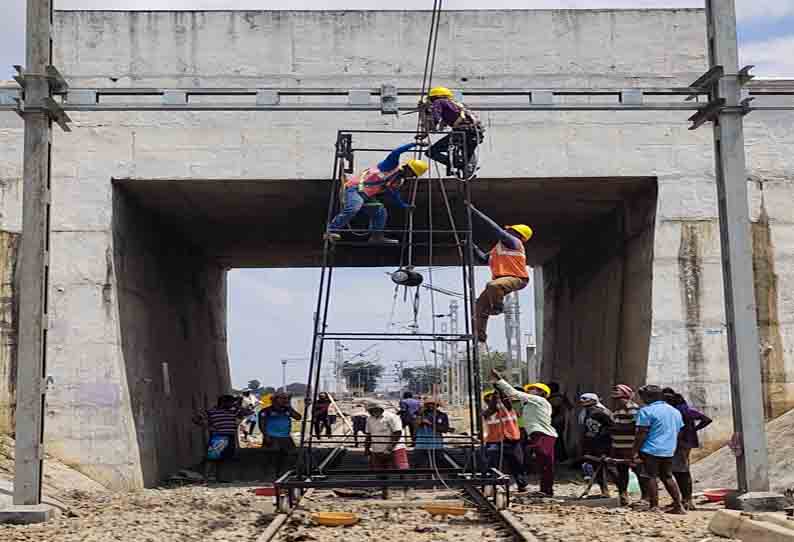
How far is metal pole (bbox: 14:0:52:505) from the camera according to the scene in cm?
1141

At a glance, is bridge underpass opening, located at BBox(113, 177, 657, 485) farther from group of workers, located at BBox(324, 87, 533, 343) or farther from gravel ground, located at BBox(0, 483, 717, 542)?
gravel ground, located at BBox(0, 483, 717, 542)

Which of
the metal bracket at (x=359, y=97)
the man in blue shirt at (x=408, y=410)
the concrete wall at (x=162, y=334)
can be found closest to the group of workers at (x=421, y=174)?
the metal bracket at (x=359, y=97)

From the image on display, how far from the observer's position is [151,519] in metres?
11.6

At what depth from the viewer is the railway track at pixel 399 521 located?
10.3 metres

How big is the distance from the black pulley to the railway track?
2.82 m

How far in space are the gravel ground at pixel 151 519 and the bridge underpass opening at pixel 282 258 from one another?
2.34 metres

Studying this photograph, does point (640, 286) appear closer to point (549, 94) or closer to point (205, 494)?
point (549, 94)

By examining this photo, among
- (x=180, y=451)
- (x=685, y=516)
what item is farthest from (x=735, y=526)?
(x=180, y=451)

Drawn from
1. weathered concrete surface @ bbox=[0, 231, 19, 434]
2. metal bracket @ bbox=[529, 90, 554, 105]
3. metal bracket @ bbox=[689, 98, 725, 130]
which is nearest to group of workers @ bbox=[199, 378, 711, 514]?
metal bracket @ bbox=[689, 98, 725, 130]

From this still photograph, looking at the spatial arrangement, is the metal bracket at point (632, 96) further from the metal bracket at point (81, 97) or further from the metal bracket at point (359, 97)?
the metal bracket at point (81, 97)

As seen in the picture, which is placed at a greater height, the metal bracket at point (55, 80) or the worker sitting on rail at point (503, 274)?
Answer: the metal bracket at point (55, 80)

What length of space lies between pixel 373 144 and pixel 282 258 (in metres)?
9.26

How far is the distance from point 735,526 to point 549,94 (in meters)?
5.93

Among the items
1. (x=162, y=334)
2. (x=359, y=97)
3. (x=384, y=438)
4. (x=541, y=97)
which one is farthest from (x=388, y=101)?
(x=162, y=334)
